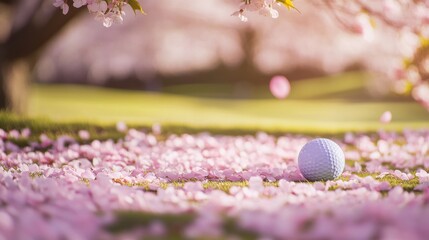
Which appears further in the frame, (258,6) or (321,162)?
(321,162)

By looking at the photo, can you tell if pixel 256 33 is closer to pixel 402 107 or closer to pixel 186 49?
pixel 186 49

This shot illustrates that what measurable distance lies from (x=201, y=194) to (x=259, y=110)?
56.3ft

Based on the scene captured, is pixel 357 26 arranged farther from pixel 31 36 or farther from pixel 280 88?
pixel 280 88

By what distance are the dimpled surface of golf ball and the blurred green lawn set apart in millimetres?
4060

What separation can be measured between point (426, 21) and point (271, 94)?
2124cm

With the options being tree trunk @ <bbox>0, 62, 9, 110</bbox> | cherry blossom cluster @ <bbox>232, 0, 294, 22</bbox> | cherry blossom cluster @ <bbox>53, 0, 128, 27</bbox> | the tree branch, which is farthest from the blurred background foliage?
cherry blossom cluster @ <bbox>232, 0, 294, 22</bbox>

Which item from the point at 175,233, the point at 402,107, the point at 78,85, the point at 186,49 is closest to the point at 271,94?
the point at 186,49

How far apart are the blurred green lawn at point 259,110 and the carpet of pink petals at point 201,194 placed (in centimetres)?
220

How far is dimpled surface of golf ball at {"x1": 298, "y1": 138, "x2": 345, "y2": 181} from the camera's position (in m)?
5.24

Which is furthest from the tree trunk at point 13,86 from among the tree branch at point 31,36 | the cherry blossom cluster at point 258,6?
the cherry blossom cluster at point 258,6

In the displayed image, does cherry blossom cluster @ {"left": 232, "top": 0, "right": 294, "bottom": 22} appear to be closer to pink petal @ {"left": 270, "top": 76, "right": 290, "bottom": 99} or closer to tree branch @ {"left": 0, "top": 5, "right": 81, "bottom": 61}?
tree branch @ {"left": 0, "top": 5, "right": 81, "bottom": 61}

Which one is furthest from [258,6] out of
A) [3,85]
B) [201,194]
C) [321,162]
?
[3,85]

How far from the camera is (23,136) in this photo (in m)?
7.70

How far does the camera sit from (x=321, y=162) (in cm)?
523
